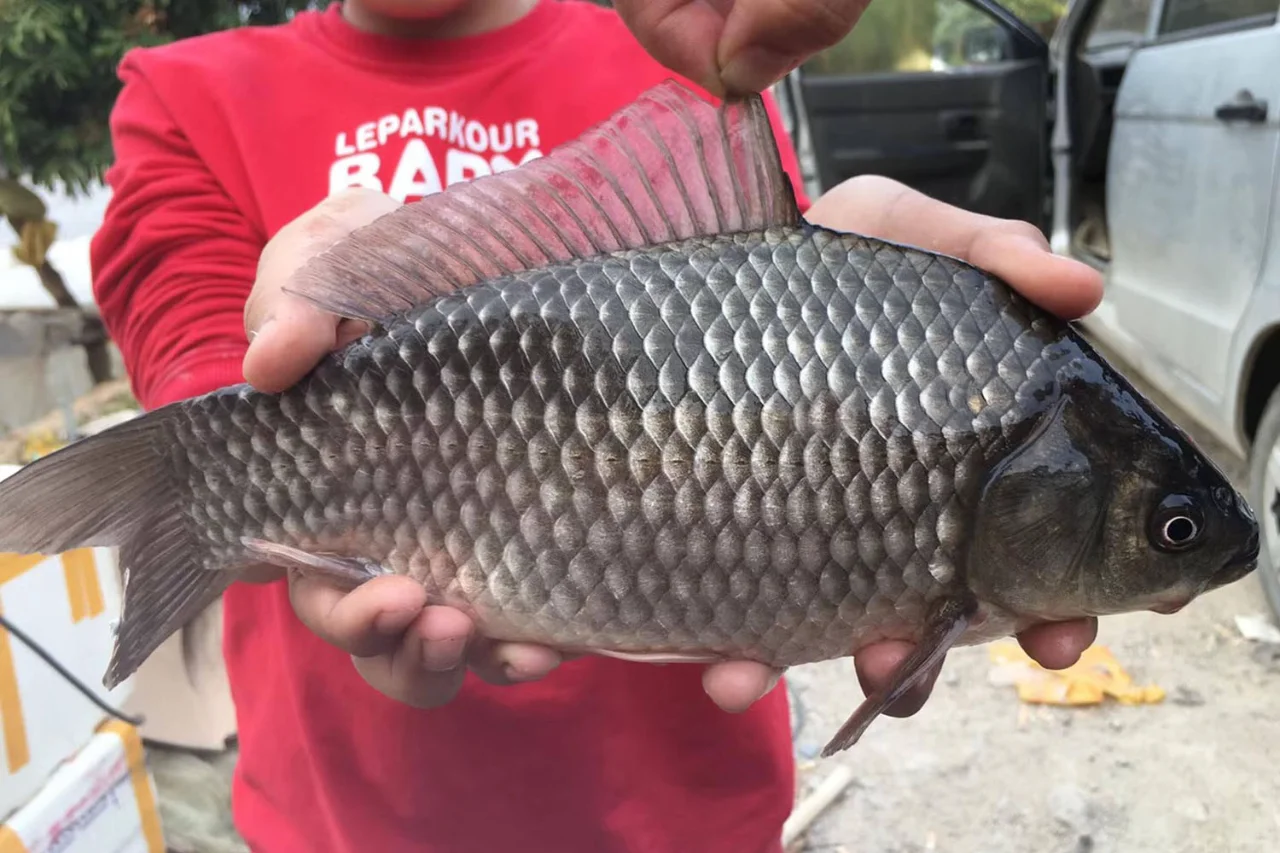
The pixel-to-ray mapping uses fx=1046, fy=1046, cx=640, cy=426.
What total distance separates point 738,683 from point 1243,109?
234 cm

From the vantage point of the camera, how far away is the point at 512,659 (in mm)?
974

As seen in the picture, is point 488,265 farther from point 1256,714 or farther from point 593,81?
point 1256,714

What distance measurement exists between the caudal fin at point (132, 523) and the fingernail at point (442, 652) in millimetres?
244

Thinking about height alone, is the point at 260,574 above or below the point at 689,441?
below

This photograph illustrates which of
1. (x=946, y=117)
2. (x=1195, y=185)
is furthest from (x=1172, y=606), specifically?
(x=946, y=117)

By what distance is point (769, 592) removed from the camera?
909 mm

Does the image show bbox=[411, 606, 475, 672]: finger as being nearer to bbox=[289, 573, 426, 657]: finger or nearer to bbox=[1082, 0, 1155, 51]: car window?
bbox=[289, 573, 426, 657]: finger

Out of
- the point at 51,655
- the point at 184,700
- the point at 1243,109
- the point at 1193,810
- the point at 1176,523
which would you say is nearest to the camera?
the point at 1176,523

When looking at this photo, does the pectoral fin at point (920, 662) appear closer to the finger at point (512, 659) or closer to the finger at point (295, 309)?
the finger at point (512, 659)

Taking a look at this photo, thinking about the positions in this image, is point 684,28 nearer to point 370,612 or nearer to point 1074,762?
point 370,612

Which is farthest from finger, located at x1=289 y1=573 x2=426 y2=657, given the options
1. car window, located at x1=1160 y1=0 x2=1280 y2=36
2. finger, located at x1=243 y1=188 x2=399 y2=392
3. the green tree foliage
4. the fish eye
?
the green tree foliage

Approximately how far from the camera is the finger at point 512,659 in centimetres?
97

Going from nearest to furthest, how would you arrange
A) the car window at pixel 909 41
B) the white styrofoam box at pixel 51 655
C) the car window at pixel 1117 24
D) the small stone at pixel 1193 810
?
1. the white styrofoam box at pixel 51 655
2. the small stone at pixel 1193 810
3. the car window at pixel 1117 24
4. the car window at pixel 909 41

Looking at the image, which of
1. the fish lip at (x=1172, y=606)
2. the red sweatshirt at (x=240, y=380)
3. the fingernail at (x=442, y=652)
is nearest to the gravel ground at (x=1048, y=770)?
the red sweatshirt at (x=240, y=380)
